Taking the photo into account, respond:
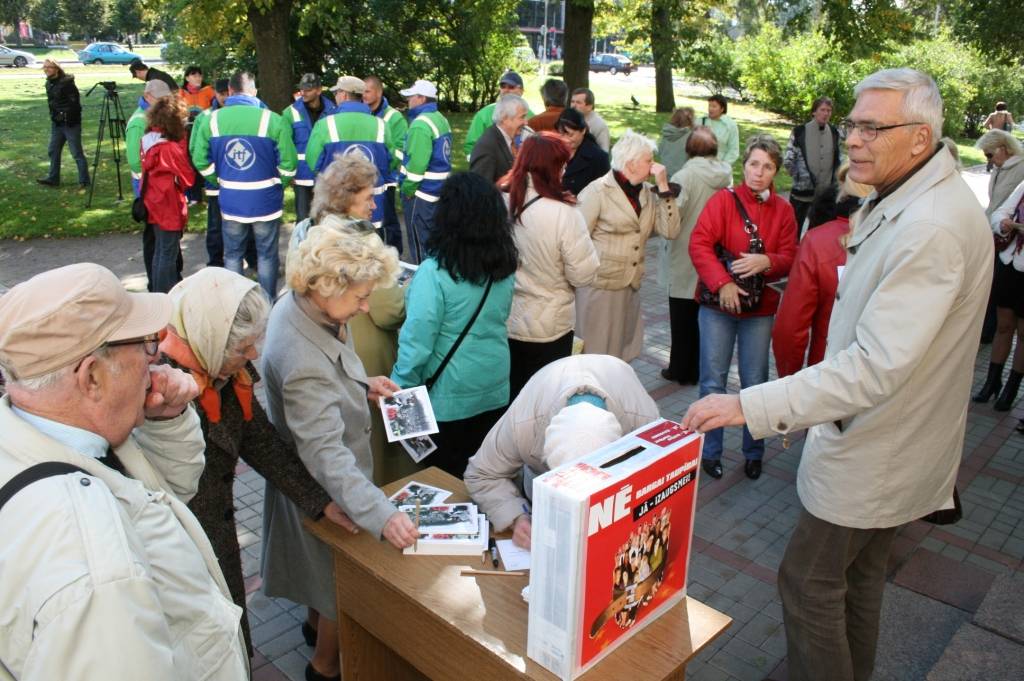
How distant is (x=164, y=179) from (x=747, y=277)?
525cm

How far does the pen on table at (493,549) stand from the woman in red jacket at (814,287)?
6.83 ft

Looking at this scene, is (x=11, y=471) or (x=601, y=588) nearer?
(x=11, y=471)

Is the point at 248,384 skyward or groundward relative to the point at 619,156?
groundward

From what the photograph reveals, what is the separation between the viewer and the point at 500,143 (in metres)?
7.47

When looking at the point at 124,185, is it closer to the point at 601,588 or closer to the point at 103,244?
the point at 103,244

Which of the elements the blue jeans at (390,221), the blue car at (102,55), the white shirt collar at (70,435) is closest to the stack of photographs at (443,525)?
the white shirt collar at (70,435)

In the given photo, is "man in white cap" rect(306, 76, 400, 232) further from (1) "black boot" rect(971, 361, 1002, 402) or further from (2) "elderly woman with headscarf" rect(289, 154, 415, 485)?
(1) "black boot" rect(971, 361, 1002, 402)

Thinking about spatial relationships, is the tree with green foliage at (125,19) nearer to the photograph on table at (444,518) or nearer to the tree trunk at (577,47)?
the tree trunk at (577,47)

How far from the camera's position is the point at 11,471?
160 cm

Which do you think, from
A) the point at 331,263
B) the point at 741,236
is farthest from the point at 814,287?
the point at 331,263

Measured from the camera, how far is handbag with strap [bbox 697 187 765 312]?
16.3ft

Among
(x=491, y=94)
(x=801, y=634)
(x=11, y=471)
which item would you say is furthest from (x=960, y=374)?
(x=491, y=94)

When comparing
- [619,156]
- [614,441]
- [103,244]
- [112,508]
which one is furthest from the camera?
[103,244]

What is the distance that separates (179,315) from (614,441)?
1383 millimetres
